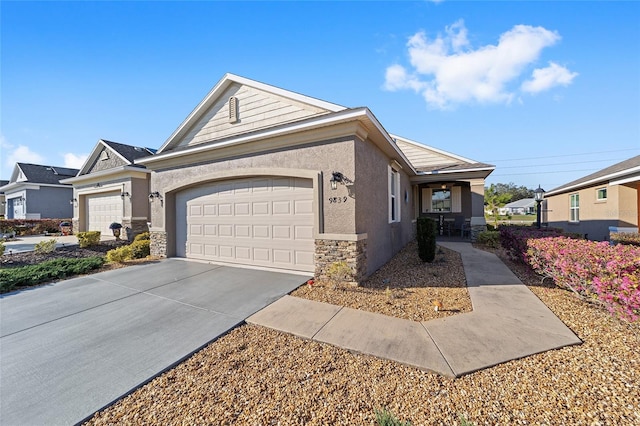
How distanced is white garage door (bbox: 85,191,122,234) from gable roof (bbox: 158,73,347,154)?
23.6ft

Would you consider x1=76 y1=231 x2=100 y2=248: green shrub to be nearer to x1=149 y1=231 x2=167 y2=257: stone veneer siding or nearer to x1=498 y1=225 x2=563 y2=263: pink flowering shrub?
x1=149 y1=231 x2=167 y2=257: stone veneer siding

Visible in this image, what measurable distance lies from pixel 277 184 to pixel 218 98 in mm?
3874

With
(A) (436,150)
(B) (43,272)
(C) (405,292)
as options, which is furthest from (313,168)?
(A) (436,150)

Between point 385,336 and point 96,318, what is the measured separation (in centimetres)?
469

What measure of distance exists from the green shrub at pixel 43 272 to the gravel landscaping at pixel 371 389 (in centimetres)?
604

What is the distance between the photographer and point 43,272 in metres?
6.25

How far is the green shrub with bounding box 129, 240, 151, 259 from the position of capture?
29.0 feet

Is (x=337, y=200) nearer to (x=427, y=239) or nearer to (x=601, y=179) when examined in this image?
(x=427, y=239)

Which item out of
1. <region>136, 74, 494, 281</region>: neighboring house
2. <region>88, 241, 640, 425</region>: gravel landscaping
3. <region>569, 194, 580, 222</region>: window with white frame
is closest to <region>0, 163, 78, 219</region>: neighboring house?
<region>136, 74, 494, 281</region>: neighboring house

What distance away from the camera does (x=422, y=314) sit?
404 centimetres

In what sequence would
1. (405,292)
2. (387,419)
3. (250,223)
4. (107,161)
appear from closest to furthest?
(387,419) → (405,292) → (250,223) → (107,161)

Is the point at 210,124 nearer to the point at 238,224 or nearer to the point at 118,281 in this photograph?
the point at 238,224

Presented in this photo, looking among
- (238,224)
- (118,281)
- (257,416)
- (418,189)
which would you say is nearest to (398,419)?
(257,416)

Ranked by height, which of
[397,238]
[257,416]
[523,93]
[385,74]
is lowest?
[257,416]
